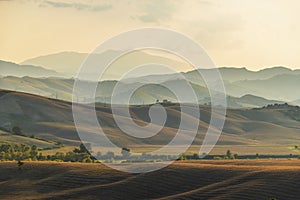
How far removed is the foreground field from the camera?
227 ft

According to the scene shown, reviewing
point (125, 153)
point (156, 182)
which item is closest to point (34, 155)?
point (125, 153)

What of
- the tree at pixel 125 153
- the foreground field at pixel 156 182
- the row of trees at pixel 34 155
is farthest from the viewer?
the tree at pixel 125 153

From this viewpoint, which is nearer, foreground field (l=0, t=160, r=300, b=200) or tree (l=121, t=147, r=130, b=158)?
foreground field (l=0, t=160, r=300, b=200)

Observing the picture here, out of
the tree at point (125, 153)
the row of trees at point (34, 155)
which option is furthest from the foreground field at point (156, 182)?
the tree at point (125, 153)

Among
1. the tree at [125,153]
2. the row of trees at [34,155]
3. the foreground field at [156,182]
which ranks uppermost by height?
the tree at [125,153]

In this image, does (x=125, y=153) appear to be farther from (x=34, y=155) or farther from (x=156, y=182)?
(x=156, y=182)

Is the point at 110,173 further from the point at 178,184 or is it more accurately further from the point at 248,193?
the point at 248,193

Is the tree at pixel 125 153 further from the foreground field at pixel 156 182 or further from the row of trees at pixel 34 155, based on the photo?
the foreground field at pixel 156 182

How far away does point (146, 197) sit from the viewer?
238 ft

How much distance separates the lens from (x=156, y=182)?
7838 cm

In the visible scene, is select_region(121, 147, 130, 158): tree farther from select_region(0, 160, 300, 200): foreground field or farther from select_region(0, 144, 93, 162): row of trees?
select_region(0, 160, 300, 200): foreground field

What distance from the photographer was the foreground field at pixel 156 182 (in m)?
69.1

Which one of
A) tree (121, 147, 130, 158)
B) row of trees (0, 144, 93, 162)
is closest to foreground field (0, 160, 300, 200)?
row of trees (0, 144, 93, 162)

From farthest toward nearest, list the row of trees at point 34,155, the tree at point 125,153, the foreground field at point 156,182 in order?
the tree at point 125,153 → the row of trees at point 34,155 → the foreground field at point 156,182
